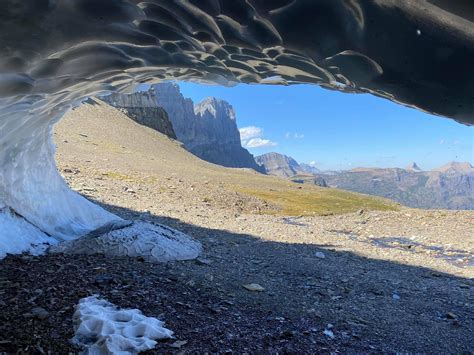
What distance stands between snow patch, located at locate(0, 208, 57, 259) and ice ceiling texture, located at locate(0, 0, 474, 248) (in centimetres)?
248

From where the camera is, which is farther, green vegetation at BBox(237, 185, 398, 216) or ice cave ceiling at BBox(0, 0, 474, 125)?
green vegetation at BBox(237, 185, 398, 216)

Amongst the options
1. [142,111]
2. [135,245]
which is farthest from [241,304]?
[142,111]

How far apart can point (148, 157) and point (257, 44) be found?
244 ft

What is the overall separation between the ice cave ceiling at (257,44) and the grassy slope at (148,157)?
126 feet

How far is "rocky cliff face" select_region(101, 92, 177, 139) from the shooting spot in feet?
438

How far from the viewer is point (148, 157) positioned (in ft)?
256

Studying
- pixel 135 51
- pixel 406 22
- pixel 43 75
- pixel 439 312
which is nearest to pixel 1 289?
pixel 43 75

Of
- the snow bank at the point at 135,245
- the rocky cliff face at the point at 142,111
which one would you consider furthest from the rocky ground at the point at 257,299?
the rocky cliff face at the point at 142,111

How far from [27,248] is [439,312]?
9134mm

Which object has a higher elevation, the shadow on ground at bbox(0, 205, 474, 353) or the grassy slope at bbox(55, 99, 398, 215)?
the grassy slope at bbox(55, 99, 398, 215)

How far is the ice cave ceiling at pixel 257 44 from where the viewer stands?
13.2ft

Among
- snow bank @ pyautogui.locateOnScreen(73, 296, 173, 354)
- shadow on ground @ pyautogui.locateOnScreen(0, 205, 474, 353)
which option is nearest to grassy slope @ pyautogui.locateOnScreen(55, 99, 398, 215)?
shadow on ground @ pyautogui.locateOnScreen(0, 205, 474, 353)

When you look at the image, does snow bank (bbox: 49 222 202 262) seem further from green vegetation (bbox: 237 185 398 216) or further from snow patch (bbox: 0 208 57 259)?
green vegetation (bbox: 237 185 398 216)

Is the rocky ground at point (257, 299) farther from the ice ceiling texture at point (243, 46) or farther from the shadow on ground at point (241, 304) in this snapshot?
the ice ceiling texture at point (243, 46)
